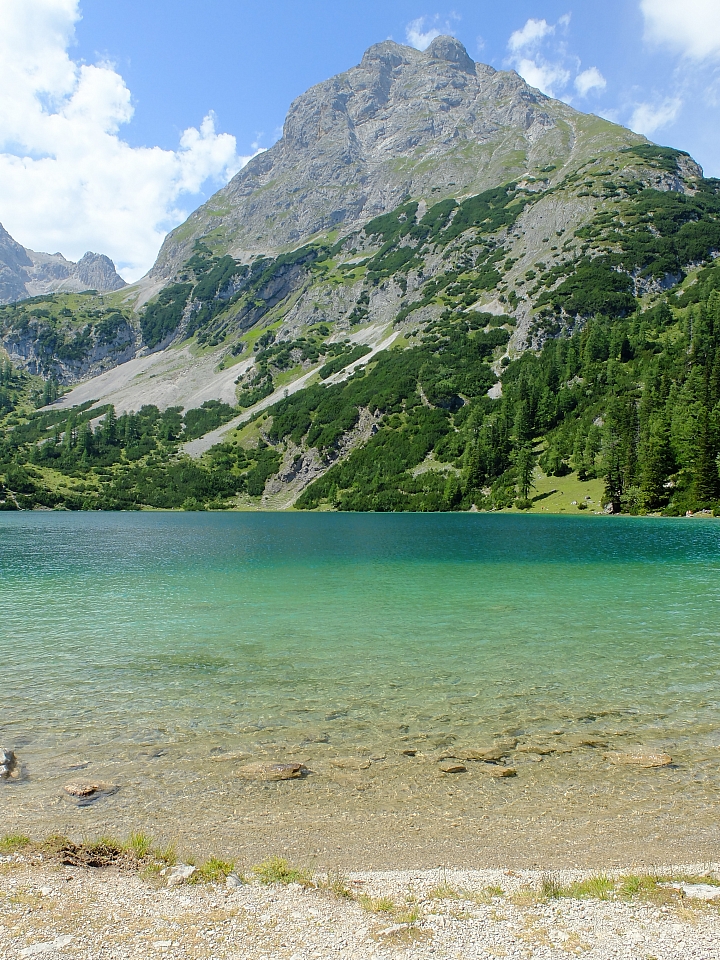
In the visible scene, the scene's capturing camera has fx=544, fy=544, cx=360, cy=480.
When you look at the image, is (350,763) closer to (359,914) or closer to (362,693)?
(362,693)

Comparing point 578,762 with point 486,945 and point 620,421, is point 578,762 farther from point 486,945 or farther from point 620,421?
point 620,421

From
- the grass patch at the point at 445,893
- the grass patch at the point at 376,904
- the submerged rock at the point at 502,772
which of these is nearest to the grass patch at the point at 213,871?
the grass patch at the point at 376,904

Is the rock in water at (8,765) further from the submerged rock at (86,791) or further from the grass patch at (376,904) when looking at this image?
the grass patch at (376,904)

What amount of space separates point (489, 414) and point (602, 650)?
161m

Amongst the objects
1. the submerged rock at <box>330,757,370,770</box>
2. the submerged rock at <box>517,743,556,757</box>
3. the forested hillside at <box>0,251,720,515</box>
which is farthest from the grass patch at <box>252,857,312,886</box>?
the forested hillside at <box>0,251,720,515</box>

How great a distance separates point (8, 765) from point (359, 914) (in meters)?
9.69

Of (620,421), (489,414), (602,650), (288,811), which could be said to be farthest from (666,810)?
(489,414)

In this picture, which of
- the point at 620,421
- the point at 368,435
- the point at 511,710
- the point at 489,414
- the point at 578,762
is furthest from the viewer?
the point at 368,435

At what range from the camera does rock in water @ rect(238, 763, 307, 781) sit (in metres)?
12.3

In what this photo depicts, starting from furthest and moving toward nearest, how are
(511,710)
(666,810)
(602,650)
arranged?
1. (602,650)
2. (511,710)
3. (666,810)

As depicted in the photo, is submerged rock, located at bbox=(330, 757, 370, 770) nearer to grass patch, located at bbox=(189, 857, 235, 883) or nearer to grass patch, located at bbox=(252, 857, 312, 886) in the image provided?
grass patch, located at bbox=(252, 857, 312, 886)

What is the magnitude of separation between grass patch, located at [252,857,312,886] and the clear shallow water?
3.09ft

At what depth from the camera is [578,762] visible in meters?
13.1

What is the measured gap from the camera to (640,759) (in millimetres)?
13055
